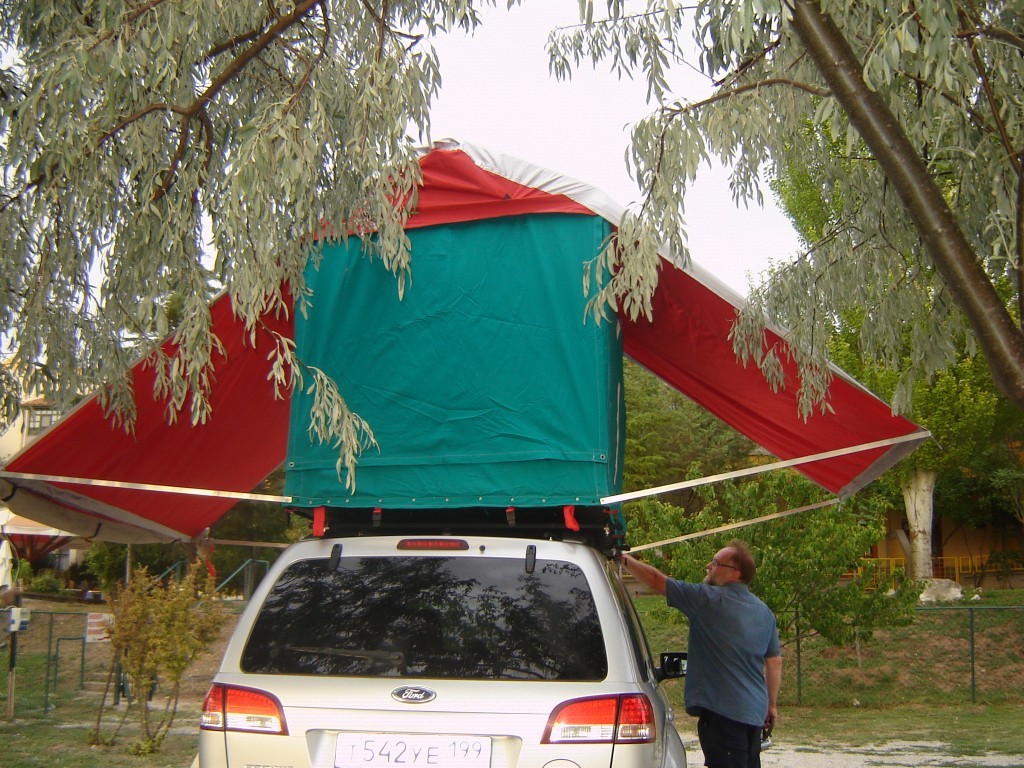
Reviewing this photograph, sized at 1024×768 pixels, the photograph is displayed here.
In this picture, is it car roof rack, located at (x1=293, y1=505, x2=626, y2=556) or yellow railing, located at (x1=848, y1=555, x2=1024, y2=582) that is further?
yellow railing, located at (x1=848, y1=555, x2=1024, y2=582)

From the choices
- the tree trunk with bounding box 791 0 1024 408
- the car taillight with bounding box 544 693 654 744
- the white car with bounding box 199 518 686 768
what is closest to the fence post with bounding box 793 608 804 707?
the tree trunk with bounding box 791 0 1024 408

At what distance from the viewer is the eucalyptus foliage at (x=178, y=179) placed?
569 centimetres

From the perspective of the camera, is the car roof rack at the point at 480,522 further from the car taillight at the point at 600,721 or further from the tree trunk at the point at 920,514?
the tree trunk at the point at 920,514

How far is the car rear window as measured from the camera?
406 cm

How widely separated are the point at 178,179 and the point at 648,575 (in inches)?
148

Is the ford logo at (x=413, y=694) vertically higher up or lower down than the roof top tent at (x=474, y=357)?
lower down

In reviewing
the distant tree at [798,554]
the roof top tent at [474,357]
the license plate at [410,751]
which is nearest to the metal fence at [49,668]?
the roof top tent at [474,357]

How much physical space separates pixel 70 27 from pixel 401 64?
214cm

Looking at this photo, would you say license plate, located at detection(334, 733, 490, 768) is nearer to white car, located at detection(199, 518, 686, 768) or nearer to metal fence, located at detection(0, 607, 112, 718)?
white car, located at detection(199, 518, 686, 768)

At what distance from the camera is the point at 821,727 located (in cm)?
1544

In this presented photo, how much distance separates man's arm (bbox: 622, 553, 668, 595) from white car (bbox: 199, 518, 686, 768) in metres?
1.56

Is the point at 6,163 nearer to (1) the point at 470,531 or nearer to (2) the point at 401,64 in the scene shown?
(2) the point at 401,64

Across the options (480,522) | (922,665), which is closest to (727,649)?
(480,522)

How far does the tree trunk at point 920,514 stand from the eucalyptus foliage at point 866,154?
21.8 m
